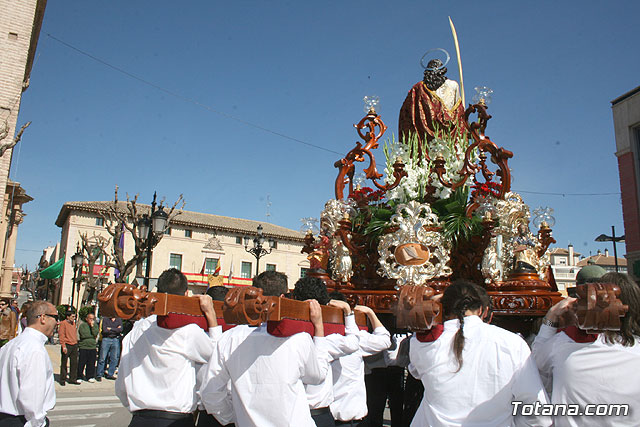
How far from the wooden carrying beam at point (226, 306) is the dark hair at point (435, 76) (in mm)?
4978

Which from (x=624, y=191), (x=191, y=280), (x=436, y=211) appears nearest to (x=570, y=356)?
(x=436, y=211)

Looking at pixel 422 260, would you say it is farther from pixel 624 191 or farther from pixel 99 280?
pixel 99 280

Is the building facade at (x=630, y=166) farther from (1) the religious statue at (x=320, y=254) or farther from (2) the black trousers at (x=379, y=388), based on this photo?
(1) the religious statue at (x=320, y=254)

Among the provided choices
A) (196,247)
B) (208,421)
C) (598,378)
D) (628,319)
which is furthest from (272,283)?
(196,247)

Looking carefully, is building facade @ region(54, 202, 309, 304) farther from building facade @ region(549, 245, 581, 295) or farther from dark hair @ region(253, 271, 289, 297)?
dark hair @ region(253, 271, 289, 297)

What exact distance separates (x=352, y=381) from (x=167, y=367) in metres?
1.62

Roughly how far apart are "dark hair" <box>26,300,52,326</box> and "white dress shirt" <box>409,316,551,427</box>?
3.43 meters

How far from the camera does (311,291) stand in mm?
3717

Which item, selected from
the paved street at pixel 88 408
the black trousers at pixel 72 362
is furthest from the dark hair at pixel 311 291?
the black trousers at pixel 72 362

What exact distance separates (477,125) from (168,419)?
469 cm

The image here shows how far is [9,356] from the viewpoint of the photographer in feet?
13.5

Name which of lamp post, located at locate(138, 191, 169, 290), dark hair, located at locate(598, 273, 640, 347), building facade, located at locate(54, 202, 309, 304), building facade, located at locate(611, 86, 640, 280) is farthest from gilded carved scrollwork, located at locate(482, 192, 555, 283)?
building facade, located at locate(54, 202, 309, 304)

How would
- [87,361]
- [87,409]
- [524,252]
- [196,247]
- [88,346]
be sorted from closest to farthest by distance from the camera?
[524,252]
[87,409]
[88,346]
[87,361]
[196,247]

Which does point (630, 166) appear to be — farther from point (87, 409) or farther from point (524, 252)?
point (87, 409)
